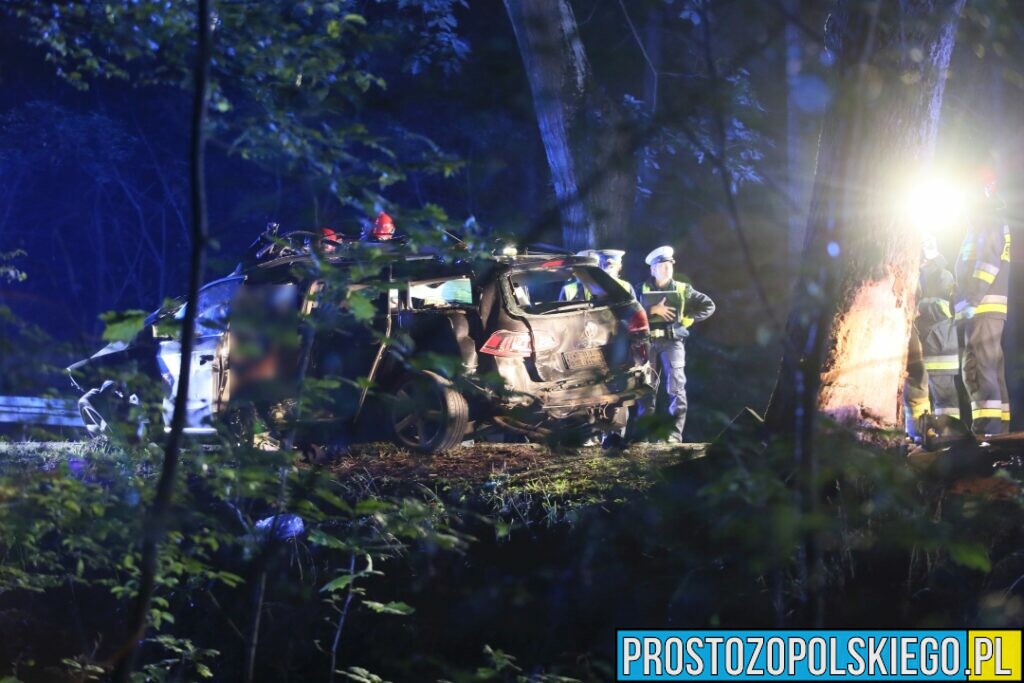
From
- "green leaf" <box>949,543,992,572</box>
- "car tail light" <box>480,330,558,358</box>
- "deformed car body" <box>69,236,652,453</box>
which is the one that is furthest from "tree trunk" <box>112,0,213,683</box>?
"car tail light" <box>480,330,558,358</box>

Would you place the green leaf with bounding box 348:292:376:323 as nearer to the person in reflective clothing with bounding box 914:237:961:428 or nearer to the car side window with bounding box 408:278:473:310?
the car side window with bounding box 408:278:473:310

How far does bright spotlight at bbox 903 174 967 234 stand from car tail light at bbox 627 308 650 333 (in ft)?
7.20

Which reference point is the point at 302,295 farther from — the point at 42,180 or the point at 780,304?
the point at 42,180

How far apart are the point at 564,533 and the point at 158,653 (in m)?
2.55

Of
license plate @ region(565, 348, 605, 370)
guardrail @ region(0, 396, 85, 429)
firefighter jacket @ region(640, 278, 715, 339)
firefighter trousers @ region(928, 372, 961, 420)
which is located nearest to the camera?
guardrail @ region(0, 396, 85, 429)

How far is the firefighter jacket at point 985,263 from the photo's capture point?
782 centimetres

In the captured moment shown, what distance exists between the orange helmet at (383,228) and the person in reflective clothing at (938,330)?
6.16m

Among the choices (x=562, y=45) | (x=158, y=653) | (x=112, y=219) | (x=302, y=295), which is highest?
(x=112, y=219)

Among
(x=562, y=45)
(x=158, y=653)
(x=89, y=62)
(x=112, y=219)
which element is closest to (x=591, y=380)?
(x=562, y=45)

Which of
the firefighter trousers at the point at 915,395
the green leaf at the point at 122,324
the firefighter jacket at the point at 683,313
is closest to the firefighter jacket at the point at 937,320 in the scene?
the firefighter trousers at the point at 915,395

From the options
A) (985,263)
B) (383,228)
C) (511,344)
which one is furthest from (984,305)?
(383,228)

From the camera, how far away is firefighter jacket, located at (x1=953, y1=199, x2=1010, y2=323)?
25.6 ft

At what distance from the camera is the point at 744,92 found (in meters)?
2.26

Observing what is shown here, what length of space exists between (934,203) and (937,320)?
152cm
